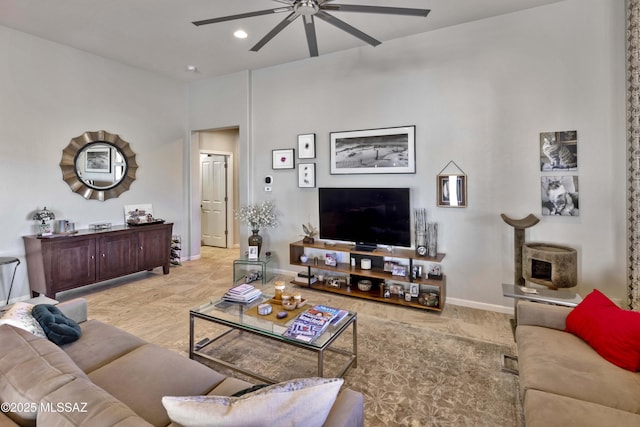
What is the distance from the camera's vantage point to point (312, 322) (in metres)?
2.21

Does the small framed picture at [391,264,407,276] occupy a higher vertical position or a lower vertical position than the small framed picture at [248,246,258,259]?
lower

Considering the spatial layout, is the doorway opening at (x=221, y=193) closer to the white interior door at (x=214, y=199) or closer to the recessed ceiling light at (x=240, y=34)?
the white interior door at (x=214, y=199)

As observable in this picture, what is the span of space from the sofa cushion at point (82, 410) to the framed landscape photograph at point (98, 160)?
14.3 feet

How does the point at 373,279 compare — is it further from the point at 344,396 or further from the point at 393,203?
the point at 344,396

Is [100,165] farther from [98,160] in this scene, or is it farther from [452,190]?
[452,190]

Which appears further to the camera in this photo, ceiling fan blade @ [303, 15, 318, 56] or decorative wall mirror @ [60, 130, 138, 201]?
decorative wall mirror @ [60, 130, 138, 201]

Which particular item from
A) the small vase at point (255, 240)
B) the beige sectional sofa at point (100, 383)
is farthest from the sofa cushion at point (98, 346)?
the small vase at point (255, 240)

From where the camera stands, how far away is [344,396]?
49.3 inches

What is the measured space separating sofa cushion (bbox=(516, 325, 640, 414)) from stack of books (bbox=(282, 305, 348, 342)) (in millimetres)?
1160

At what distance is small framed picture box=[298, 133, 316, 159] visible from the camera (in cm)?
447

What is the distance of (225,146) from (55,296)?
4.07m

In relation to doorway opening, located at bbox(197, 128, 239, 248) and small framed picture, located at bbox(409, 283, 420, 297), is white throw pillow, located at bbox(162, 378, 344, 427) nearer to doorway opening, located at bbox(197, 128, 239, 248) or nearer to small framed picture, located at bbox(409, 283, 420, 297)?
small framed picture, located at bbox(409, 283, 420, 297)

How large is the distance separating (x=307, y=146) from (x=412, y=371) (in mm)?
3160

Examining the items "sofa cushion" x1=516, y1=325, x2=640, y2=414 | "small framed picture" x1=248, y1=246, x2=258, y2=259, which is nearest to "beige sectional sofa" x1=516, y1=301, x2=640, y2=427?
"sofa cushion" x1=516, y1=325, x2=640, y2=414
